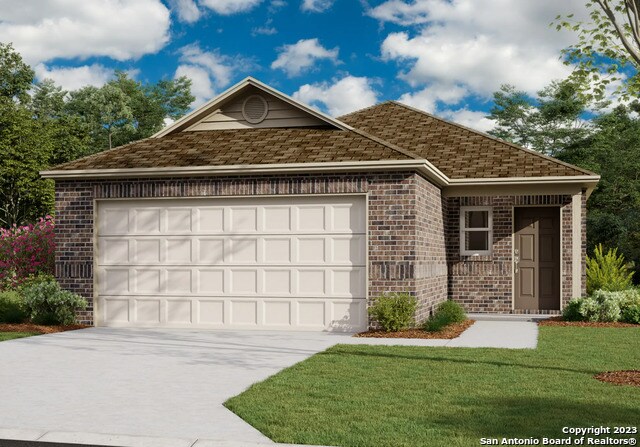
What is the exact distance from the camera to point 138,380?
9.34 metres

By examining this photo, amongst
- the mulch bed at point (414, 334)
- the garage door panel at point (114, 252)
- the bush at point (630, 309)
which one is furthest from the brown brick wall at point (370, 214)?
the bush at point (630, 309)

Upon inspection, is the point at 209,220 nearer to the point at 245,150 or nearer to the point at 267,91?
the point at 245,150

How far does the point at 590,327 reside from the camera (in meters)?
16.0

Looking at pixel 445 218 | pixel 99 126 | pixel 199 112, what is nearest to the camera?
pixel 199 112

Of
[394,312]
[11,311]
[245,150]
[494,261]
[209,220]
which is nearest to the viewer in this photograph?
[394,312]

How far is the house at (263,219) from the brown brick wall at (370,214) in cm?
2

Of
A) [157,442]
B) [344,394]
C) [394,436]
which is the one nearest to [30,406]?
[157,442]

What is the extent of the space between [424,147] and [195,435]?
1453 cm

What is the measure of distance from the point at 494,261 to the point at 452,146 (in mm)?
3304

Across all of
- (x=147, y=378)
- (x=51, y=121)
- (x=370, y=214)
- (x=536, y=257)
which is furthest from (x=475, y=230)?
(x=51, y=121)

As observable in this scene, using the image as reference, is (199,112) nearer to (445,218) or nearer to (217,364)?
(445,218)

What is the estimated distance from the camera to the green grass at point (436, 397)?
6.57m

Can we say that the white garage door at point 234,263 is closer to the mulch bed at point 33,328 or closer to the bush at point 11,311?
the mulch bed at point 33,328

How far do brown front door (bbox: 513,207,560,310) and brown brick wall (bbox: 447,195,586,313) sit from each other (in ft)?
0.93
